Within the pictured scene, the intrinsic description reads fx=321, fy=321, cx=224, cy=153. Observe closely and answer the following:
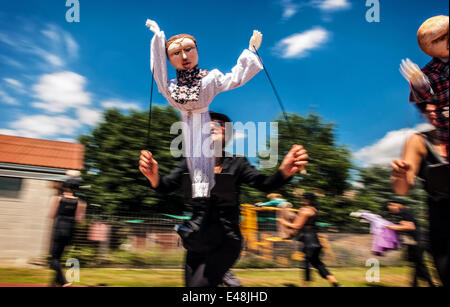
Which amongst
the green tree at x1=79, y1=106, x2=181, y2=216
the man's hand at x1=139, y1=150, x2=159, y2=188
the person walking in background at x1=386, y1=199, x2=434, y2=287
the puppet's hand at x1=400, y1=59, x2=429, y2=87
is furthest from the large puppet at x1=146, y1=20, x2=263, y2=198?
the green tree at x1=79, y1=106, x2=181, y2=216

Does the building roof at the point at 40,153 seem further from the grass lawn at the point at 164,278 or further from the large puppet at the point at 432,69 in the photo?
the large puppet at the point at 432,69

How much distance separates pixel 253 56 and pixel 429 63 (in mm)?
1023

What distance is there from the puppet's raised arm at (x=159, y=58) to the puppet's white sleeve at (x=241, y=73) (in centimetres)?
33

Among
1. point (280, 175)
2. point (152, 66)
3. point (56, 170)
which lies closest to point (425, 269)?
point (280, 175)

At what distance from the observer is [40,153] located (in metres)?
10.1

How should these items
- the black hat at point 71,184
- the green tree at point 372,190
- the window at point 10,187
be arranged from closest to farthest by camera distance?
1. the black hat at point 71,184
2. the window at point 10,187
3. the green tree at point 372,190

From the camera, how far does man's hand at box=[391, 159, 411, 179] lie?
5.32 ft

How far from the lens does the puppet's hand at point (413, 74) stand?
5.90 feet

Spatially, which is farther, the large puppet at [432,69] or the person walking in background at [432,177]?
the large puppet at [432,69]

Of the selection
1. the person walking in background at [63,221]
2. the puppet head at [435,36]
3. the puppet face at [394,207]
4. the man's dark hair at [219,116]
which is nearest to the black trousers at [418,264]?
the puppet face at [394,207]

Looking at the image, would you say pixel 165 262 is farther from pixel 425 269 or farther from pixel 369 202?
pixel 369 202

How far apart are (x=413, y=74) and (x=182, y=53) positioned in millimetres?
1375

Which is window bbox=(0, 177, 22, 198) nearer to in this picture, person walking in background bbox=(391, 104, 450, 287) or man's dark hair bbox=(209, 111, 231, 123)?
man's dark hair bbox=(209, 111, 231, 123)

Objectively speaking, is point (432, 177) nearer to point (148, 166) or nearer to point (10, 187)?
point (148, 166)
